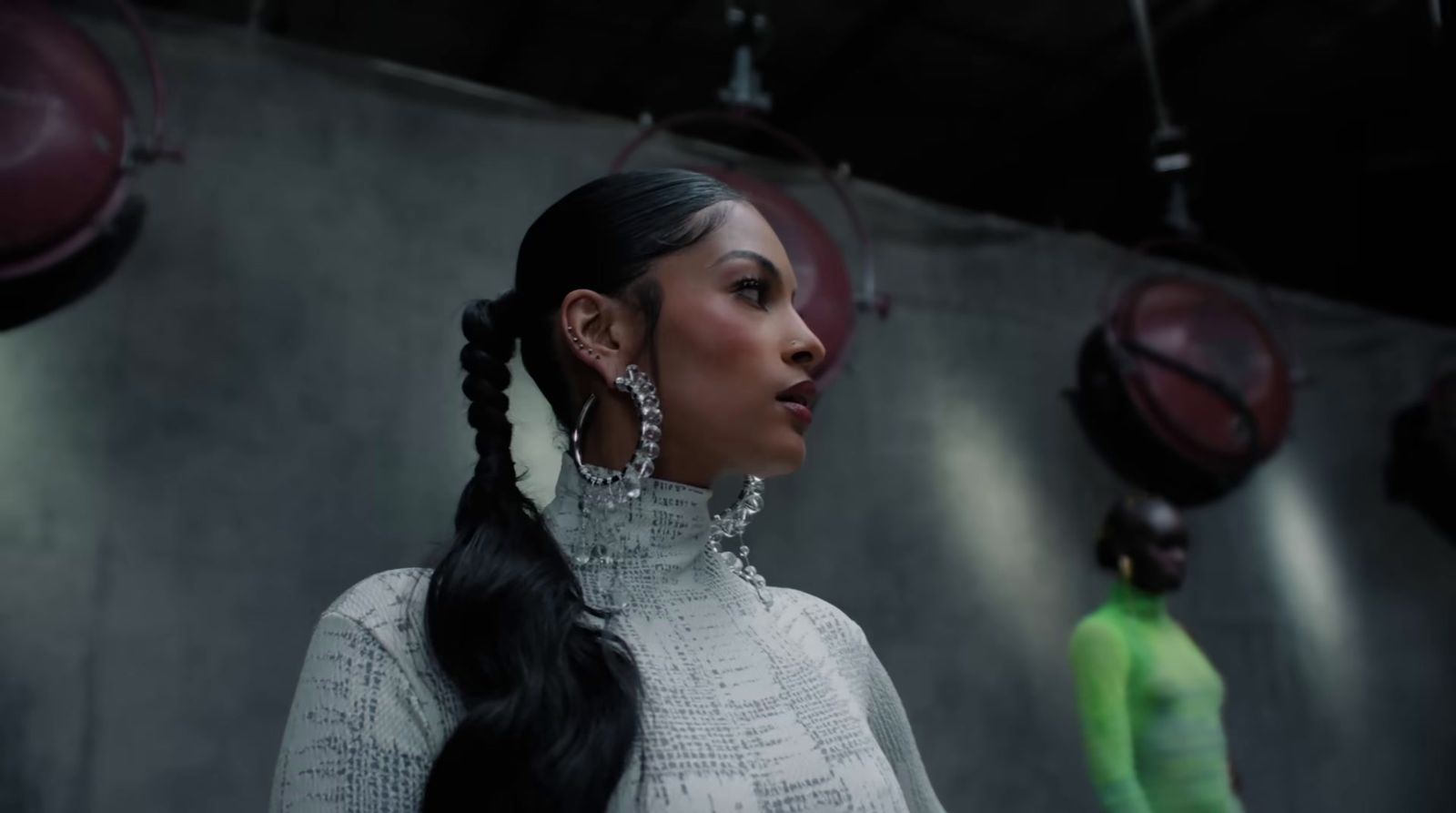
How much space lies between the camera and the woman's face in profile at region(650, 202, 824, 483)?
0.82 meters

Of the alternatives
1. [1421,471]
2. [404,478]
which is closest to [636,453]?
[404,478]

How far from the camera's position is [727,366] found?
32.2 inches

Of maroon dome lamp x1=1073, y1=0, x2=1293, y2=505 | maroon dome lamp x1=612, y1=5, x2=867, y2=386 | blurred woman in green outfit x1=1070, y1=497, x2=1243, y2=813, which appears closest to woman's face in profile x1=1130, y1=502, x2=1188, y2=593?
blurred woman in green outfit x1=1070, y1=497, x2=1243, y2=813

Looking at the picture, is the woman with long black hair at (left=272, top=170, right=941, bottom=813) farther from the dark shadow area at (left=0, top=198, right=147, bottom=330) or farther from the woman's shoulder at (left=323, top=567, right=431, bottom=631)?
the dark shadow area at (left=0, top=198, right=147, bottom=330)

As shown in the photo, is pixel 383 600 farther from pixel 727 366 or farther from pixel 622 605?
pixel 727 366

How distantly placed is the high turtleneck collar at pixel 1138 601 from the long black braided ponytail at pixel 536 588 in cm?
149

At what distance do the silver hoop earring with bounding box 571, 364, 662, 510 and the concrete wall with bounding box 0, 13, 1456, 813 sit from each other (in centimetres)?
16

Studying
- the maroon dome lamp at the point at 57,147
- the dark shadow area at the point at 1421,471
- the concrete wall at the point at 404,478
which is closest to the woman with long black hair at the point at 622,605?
the concrete wall at the point at 404,478

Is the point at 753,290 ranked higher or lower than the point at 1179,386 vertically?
lower

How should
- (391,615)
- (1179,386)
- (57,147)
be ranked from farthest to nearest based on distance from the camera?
1. (1179,386)
2. (57,147)
3. (391,615)

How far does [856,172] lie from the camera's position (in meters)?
2.88

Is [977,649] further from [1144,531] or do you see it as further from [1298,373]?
[1298,373]

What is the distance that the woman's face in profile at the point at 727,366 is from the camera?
82 cm

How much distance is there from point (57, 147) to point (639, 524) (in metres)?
1.20
